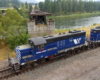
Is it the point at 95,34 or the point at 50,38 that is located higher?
the point at 50,38

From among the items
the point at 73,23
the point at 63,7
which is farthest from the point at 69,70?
the point at 63,7

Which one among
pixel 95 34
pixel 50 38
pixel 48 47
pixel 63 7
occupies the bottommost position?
pixel 48 47

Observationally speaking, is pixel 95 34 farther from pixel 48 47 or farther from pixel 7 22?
pixel 7 22

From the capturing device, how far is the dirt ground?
30.0ft

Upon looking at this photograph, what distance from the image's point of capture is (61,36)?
1219cm

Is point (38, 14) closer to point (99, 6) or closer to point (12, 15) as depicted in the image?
point (12, 15)

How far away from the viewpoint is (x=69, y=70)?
1020 centimetres

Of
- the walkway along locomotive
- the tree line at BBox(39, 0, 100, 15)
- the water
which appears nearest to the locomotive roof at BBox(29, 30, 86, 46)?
the walkway along locomotive

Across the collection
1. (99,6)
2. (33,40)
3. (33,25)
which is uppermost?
(99,6)

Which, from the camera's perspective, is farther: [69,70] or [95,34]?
[95,34]

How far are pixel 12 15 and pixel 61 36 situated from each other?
43.3 feet

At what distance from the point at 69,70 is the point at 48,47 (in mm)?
3392

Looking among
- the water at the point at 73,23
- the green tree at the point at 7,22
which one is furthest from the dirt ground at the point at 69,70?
the water at the point at 73,23

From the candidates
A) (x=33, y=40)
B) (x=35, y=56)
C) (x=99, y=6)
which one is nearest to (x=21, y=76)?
(x=35, y=56)
